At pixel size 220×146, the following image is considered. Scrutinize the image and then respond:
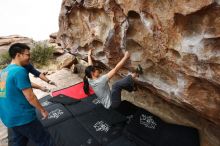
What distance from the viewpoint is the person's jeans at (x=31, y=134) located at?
328 cm

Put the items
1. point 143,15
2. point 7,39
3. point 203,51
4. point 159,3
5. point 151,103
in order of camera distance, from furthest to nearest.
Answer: point 7,39
point 151,103
point 143,15
point 159,3
point 203,51

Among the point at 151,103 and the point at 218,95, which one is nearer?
the point at 218,95

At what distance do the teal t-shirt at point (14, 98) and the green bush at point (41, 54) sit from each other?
7272 mm

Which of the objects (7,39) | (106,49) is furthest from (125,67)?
(7,39)

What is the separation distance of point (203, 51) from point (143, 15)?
38.7 inches

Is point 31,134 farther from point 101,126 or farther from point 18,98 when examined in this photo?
point 101,126

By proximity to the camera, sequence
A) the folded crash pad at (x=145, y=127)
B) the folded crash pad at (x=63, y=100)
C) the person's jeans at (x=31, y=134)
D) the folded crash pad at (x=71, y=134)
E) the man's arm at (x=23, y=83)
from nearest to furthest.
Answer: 1. the man's arm at (x=23, y=83)
2. the person's jeans at (x=31, y=134)
3. the folded crash pad at (x=145, y=127)
4. the folded crash pad at (x=71, y=134)
5. the folded crash pad at (x=63, y=100)

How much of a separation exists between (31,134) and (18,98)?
1.80ft

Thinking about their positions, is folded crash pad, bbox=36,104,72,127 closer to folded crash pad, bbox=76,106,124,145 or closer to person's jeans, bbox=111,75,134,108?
folded crash pad, bbox=76,106,124,145

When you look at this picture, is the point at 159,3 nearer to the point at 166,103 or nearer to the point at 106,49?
the point at 106,49

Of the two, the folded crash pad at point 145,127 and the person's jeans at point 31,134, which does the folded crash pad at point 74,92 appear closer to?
the folded crash pad at point 145,127

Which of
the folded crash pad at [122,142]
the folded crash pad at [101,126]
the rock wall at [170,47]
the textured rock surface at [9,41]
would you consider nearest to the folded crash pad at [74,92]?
the folded crash pad at [101,126]

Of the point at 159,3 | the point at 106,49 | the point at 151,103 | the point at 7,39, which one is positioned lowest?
the point at 7,39

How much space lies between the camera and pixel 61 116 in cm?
471
